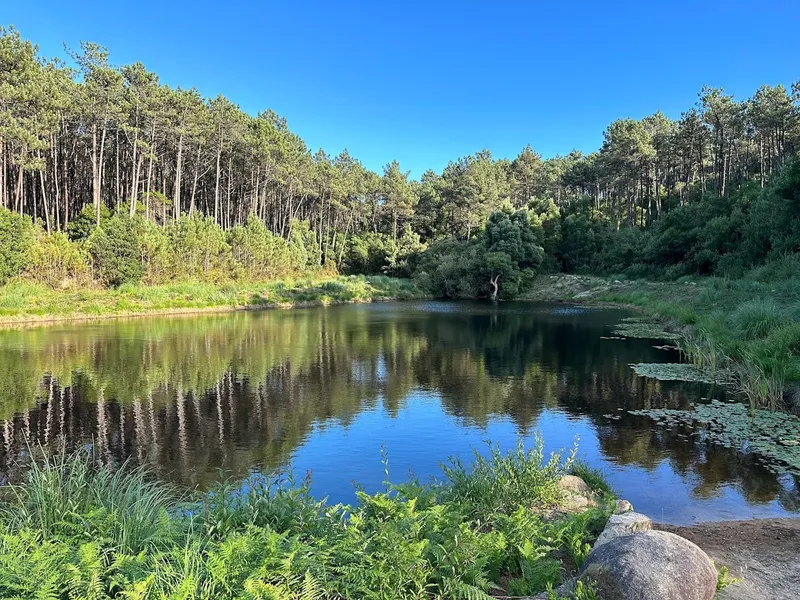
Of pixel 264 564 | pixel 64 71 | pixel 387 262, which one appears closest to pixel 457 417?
pixel 264 564

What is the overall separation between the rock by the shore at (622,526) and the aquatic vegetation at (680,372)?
12.3 m

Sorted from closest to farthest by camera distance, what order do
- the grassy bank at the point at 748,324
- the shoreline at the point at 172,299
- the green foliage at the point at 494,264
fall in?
the grassy bank at the point at 748,324 → the shoreline at the point at 172,299 → the green foliage at the point at 494,264

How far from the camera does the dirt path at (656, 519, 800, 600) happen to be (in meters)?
4.82

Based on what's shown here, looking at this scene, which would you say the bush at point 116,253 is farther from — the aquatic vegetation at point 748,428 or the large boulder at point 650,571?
the large boulder at point 650,571

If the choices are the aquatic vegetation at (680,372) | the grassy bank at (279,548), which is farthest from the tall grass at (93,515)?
the aquatic vegetation at (680,372)

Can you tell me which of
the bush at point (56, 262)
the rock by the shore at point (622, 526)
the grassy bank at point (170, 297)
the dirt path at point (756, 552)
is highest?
the bush at point (56, 262)

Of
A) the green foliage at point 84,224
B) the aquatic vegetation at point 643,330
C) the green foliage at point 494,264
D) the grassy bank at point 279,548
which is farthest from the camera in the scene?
the green foliage at point 494,264

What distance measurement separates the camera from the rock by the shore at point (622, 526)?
517cm

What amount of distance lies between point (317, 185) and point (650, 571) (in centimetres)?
7160

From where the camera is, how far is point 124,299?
36.8 metres

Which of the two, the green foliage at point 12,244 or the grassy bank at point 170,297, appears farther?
the green foliage at point 12,244

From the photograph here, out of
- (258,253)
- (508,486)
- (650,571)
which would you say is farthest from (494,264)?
(650,571)

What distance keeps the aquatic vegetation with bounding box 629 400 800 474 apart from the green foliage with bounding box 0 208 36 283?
1396 inches

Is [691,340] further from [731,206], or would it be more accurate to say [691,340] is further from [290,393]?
[731,206]
